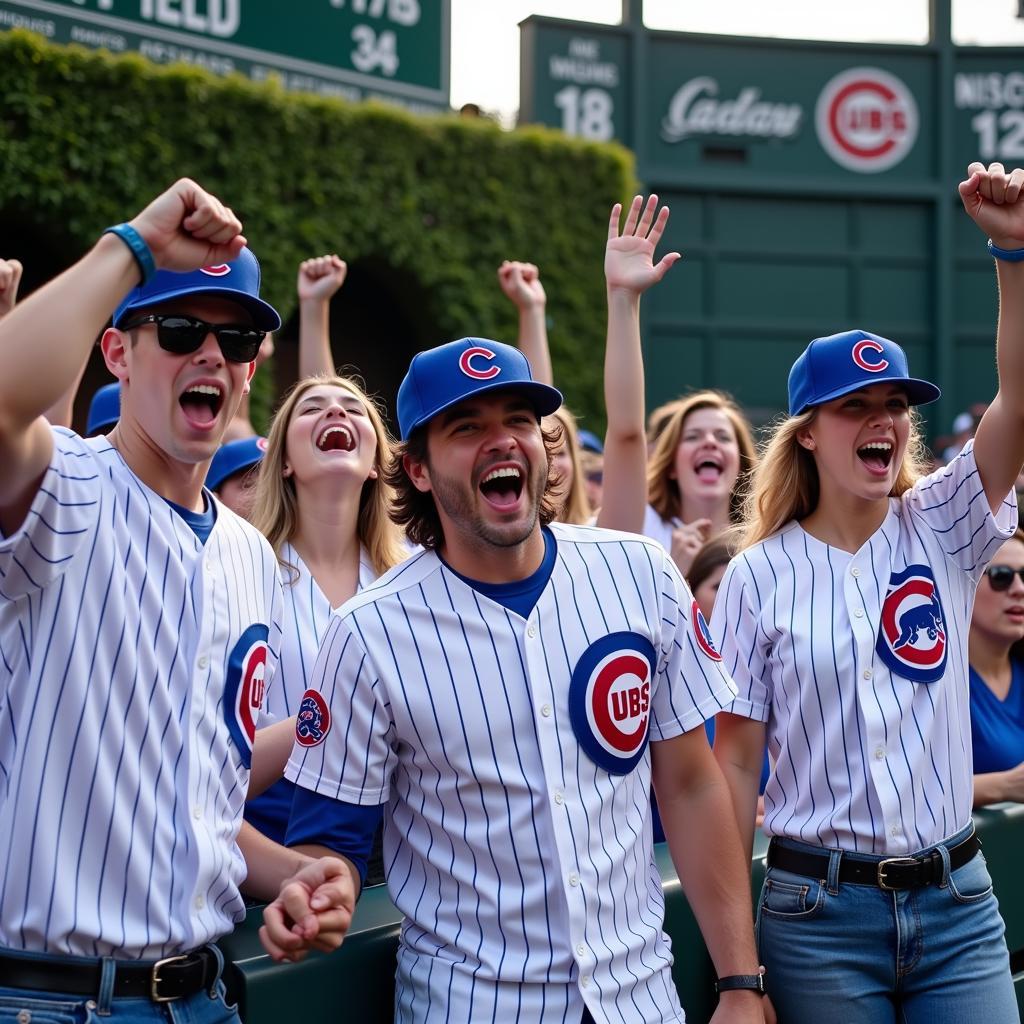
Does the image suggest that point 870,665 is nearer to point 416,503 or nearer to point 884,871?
point 884,871

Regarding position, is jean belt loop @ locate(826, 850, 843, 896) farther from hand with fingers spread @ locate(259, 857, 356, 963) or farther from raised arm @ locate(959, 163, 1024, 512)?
hand with fingers spread @ locate(259, 857, 356, 963)

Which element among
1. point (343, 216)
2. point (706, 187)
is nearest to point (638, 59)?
point (706, 187)

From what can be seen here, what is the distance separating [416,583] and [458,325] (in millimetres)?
9689

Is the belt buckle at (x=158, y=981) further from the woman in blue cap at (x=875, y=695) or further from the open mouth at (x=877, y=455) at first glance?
the open mouth at (x=877, y=455)

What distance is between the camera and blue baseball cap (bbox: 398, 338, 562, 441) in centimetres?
245

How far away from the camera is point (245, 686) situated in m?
2.28

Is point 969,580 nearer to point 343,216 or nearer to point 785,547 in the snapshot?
point 785,547

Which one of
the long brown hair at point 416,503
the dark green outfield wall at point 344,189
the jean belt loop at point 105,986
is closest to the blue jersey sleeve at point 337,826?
the jean belt loop at point 105,986

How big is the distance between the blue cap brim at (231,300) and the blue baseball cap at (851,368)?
136 centimetres

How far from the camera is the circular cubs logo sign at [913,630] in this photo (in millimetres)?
2916

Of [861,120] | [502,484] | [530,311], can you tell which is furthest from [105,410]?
[861,120]

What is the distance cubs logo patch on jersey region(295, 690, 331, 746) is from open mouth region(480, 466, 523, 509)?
493 millimetres

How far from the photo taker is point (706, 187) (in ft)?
50.5

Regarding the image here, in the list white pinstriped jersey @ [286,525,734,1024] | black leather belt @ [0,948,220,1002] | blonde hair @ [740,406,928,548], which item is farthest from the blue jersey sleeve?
blonde hair @ [740,406,928,548]
